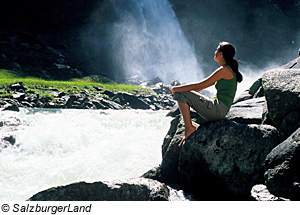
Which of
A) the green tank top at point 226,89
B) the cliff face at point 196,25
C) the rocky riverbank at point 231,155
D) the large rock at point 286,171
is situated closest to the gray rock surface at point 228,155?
the rocky riverbank at point 231,155

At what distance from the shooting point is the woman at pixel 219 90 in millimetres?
5090

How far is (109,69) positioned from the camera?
65.6 m

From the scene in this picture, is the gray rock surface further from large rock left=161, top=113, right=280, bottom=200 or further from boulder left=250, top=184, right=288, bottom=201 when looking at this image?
boulder left=250, top=184, right=288, bottom=201

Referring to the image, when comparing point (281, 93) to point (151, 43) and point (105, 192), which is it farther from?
point (151, 43)

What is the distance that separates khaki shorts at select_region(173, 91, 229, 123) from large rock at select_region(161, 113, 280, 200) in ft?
0.58

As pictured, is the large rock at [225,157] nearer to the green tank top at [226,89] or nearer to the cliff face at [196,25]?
the green tank top at [226,89]

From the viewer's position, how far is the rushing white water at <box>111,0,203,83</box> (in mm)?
65688

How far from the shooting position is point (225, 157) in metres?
4.69

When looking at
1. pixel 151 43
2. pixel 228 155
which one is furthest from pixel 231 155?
pixel 151 43

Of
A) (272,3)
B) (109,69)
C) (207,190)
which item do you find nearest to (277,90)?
(207,190)

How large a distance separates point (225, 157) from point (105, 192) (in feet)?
8.04

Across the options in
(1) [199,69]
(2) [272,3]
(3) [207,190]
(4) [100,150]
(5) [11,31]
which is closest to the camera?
(3) [207,190]

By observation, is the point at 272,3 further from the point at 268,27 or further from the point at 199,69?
the point at 199,69
